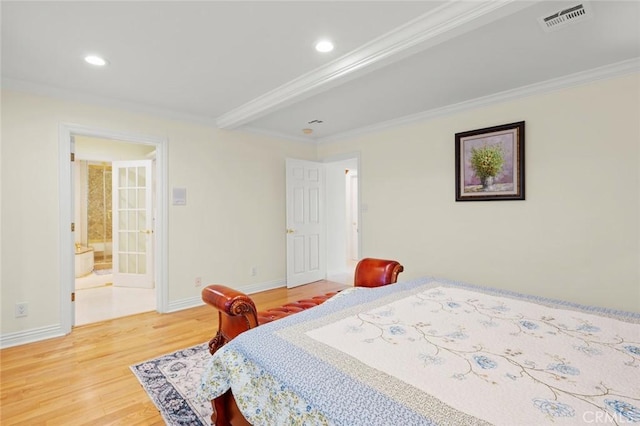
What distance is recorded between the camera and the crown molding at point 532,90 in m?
2.59

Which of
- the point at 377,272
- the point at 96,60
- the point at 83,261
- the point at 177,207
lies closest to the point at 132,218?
the point at 177,207

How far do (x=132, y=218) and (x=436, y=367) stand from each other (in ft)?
16.7

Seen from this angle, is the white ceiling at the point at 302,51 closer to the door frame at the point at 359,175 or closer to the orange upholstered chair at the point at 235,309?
the door frame at the point at 359,175

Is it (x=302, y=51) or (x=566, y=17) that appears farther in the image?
(x=302, y=51)

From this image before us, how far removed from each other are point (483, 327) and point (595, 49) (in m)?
2.41

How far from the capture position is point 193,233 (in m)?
3.90

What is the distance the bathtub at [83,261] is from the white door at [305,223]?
4055mm

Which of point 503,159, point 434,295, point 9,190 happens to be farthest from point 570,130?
point 9,190

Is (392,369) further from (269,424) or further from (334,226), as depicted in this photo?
(334,226)

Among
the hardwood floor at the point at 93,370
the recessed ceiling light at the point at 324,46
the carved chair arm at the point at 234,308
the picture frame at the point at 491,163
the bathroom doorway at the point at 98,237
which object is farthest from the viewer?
the bathroom doorway at the point at 98,237

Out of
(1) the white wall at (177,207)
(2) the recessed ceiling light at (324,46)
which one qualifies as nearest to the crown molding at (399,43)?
(2) the recessed ceiling light at (324,46)

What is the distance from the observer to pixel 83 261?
18.9 ft

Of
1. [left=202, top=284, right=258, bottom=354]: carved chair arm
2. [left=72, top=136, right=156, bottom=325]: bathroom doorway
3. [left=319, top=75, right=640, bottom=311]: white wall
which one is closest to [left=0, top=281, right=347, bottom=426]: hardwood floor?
[left=72, top=136, right=156, bottom=325]: bathroom doorway

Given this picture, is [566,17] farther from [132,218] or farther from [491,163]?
[132,218]
